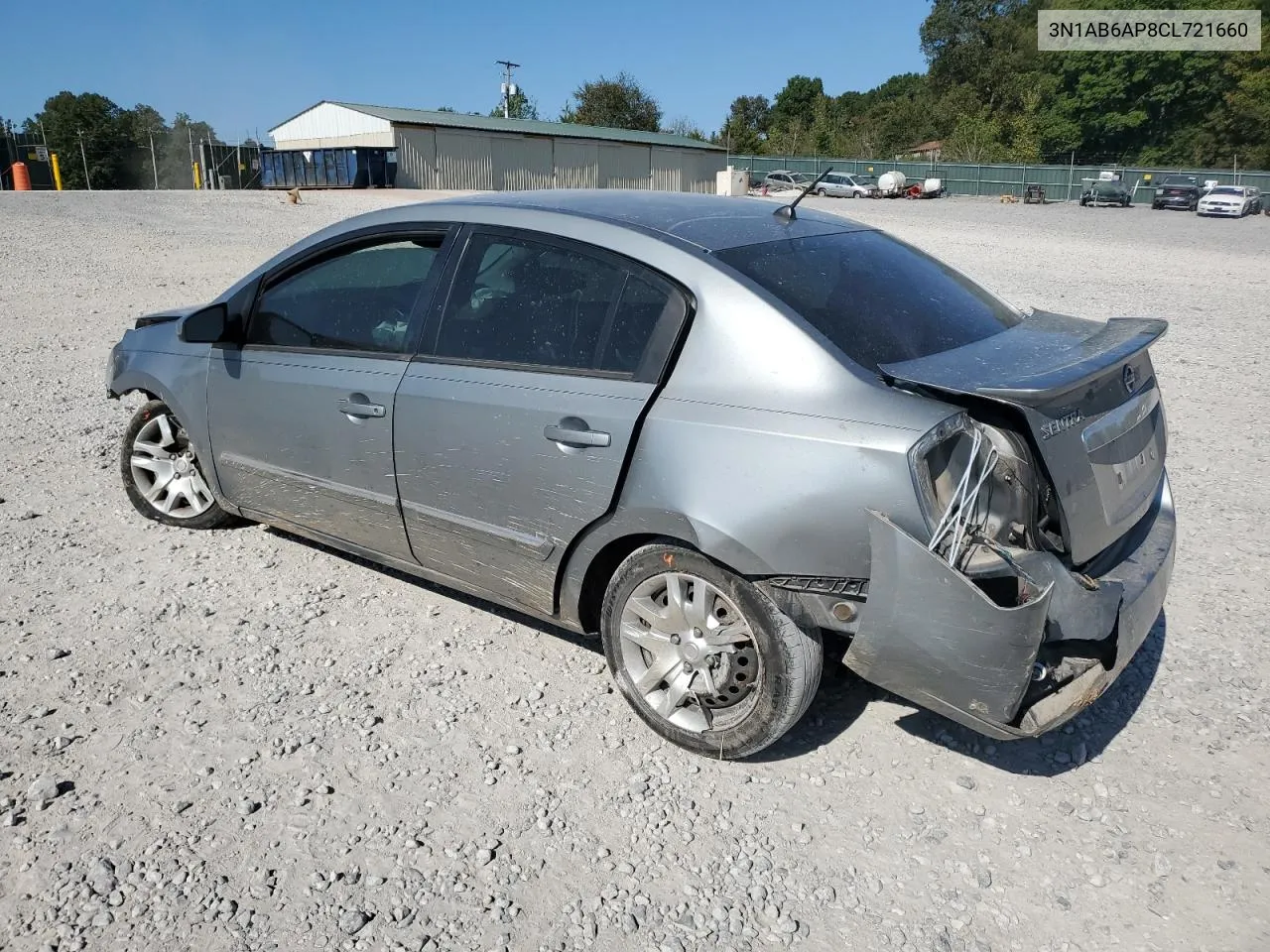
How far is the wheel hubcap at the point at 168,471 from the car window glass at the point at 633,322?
2580 mm

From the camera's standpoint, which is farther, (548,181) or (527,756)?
(548,181)

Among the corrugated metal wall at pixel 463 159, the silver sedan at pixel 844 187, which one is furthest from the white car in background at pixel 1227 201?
the corrugated metal wall at pixel 463 159

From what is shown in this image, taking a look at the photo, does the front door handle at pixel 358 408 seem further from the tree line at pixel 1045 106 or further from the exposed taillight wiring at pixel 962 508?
the tree line at pixel 1045 106

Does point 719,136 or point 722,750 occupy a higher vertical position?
point 719,136

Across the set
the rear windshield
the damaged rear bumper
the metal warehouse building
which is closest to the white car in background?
the metal warehouse building

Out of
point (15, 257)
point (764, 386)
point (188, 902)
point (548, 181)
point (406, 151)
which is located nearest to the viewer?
point (188, 902)

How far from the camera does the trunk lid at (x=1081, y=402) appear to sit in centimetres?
269

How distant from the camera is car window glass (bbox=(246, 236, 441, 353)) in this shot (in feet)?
12.4

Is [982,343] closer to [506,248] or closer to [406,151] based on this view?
[506,248]

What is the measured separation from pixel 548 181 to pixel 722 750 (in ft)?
151

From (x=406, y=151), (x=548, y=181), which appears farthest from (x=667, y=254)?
(x=548, y=181)

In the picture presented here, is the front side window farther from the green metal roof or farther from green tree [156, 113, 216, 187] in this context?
green tree [156, 113, 216, 187]

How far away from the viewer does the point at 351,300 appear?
13.2 ft

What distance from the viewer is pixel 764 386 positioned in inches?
113
